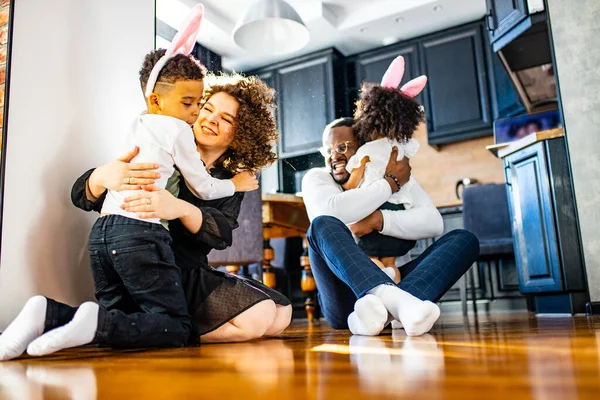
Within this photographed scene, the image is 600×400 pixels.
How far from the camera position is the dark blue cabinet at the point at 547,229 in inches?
81.6

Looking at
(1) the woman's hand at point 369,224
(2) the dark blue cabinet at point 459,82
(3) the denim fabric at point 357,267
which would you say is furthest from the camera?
(2) the dark blue cabinet at point 459,82

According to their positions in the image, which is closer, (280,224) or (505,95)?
(280,224)

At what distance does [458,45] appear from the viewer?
14.2ft

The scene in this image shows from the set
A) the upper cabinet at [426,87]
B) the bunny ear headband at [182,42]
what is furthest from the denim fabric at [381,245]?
the upper cabinet at [426,87]

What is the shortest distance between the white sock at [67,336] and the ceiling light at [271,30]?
2363 millimetres

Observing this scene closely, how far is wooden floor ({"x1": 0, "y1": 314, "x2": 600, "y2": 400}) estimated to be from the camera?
404mm

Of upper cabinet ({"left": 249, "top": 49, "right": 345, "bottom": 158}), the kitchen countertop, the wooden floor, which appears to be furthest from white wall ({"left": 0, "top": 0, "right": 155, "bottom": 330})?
upper cabinet ({"left": 249, "top": 49, "right": 345, "bottom": 158})

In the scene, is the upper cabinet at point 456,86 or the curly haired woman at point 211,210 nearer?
the curly haired woman at point 211,210

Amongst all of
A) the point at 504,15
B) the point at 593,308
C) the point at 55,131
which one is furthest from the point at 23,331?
the point at 504,15

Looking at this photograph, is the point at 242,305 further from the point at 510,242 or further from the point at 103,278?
the point at 510,242

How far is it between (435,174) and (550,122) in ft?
4.43

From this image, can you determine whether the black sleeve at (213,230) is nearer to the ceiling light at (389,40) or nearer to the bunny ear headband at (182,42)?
the bunny ear headband at (182,42)

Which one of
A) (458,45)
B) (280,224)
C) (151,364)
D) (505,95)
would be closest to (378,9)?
(458,45)

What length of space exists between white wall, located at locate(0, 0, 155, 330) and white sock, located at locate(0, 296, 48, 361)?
282mm
